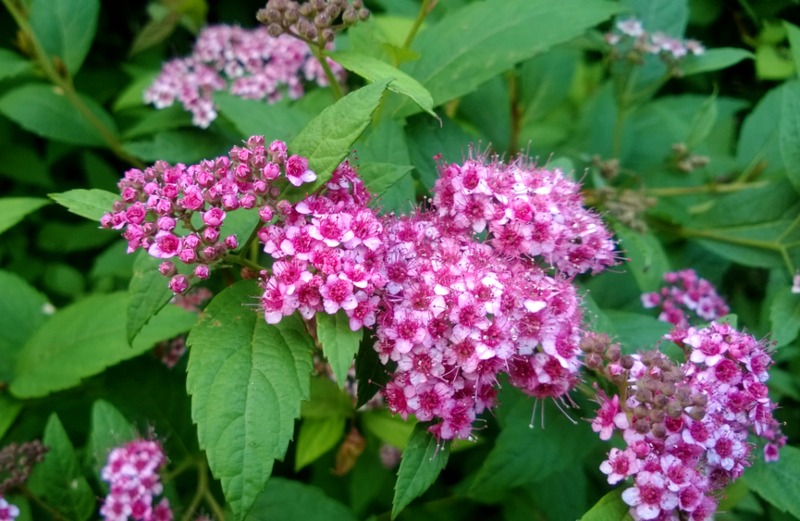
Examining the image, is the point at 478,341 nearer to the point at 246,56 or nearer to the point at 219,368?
the point at 219,368

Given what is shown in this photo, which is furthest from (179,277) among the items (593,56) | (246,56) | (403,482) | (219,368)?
(593,56)

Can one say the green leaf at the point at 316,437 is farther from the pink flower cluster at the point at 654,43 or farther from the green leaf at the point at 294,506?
the pink flower cluster at the point at 654,43

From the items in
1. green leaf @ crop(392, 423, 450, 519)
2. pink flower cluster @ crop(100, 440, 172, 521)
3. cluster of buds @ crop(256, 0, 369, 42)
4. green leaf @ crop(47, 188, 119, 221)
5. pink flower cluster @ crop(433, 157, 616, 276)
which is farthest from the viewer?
pink flower cluster @ crop(100, 440, 172, 521)

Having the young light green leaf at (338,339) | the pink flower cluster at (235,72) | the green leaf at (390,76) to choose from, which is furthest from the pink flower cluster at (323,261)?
the pink flower cluster at (235,72)

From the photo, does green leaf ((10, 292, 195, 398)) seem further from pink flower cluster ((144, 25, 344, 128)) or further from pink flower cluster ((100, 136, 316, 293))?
pink flower cluster ((144, 25, 344, 128))

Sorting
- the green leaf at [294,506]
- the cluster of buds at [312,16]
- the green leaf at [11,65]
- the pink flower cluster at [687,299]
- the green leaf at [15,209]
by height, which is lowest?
the green leaf at [294,506]

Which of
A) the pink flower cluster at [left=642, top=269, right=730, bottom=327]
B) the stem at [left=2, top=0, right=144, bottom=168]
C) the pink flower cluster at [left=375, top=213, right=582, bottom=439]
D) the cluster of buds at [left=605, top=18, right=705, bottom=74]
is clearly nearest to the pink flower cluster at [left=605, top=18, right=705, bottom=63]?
→ the cluster of buds at [left=605, top=18, right=705, bottom=74]

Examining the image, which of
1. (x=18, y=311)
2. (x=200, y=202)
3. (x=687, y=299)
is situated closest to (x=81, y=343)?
(x=18, y=311)
